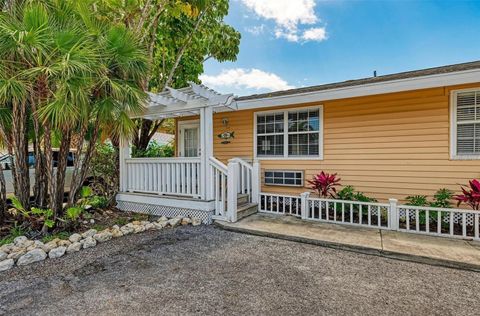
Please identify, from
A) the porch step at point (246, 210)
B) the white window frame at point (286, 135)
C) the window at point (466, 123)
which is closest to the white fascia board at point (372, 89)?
the white window frame at point (286, 135)

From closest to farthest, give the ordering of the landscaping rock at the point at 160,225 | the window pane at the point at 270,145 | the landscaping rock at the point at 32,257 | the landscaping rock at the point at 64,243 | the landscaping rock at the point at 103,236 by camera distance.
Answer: the landscaping rock at the point at 32,257 → the landscaping rock at the point at 64,243 → the landscaping rock at the point at 103,236 → the landscaping rock at the point at 160,225 → the window pane at the point at 270,145

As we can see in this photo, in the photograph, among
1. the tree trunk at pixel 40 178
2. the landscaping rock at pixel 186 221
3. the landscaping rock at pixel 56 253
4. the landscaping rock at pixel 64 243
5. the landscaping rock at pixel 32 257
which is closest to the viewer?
the landscaping rock at pixel 32 257

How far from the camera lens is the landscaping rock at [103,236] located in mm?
4242

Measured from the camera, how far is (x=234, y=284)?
280cm

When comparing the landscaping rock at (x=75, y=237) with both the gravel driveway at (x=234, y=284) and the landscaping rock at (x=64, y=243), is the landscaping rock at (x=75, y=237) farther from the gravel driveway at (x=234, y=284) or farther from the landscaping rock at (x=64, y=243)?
the gravel driveway at (x=234, y=284)

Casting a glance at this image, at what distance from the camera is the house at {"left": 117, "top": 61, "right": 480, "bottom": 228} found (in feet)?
16.1

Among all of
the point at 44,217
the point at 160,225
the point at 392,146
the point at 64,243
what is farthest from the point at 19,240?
the point at 392,146

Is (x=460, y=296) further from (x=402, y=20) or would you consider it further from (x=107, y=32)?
(x=402, y=20)

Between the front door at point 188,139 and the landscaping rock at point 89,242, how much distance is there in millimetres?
4192

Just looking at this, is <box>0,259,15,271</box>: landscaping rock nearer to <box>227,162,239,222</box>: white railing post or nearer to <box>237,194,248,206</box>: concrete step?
<box>227,162,239,222</box>: white railing post

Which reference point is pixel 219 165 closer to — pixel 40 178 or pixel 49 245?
pixel 49 245

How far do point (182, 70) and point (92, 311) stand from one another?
878cm

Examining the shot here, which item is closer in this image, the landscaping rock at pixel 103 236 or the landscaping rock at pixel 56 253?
the landscaping rock at pixel 56 253

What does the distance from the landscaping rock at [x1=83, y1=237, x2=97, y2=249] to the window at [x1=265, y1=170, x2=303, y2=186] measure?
4206 mm
